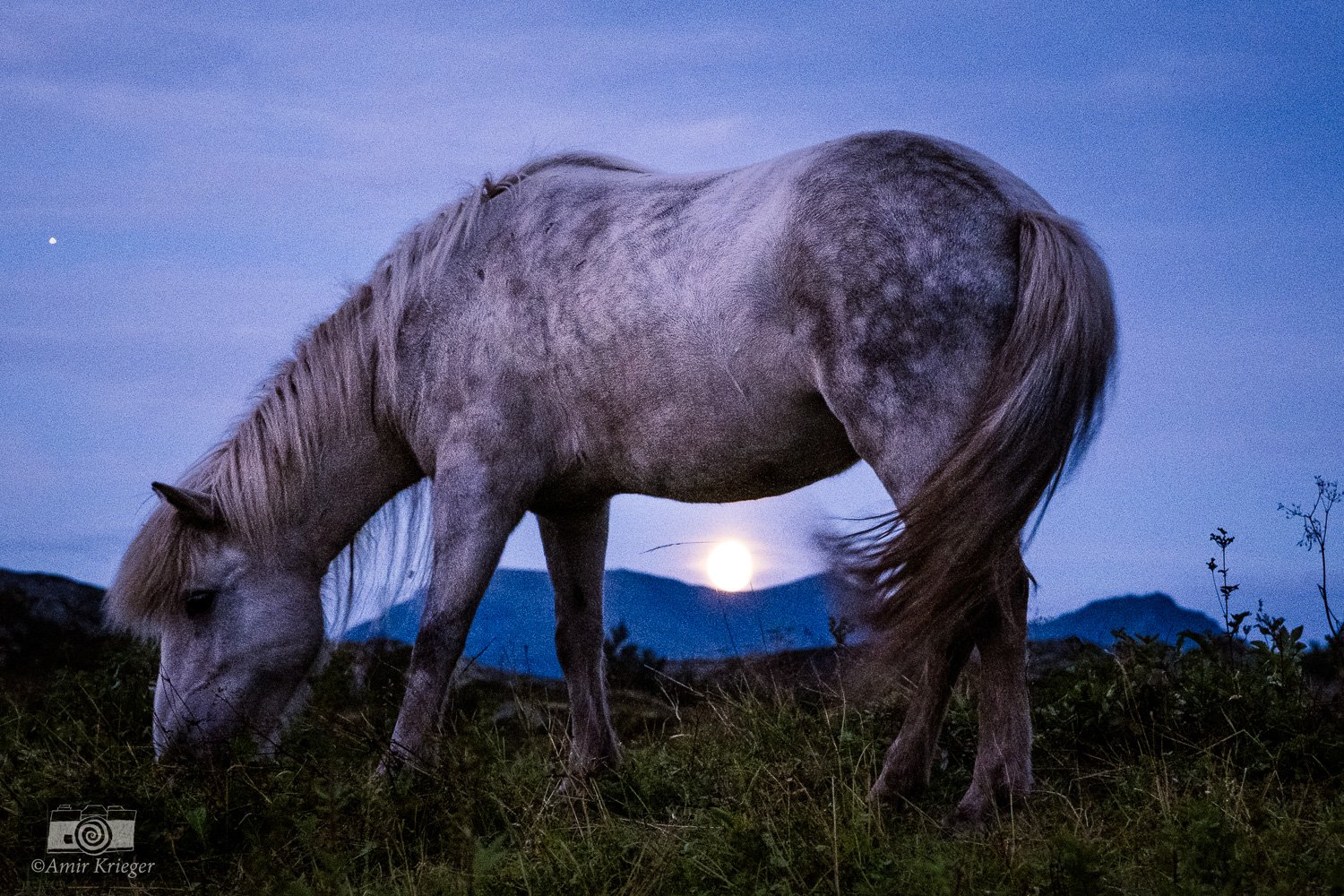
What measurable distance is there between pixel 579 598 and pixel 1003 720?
208 cm

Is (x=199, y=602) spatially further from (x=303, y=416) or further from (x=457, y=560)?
(x=457, y=560)

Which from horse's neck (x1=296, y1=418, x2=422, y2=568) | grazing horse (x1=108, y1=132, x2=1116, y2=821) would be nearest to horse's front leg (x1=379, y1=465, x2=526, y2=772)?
grazing horse (x1=108, y1=132, x2=1116, y2=821)

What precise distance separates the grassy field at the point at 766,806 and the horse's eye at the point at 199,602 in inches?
25.1

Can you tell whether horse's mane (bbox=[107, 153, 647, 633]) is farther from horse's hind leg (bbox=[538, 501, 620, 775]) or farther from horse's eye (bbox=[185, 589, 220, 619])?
horse's hind leg (bbox=[538, 501, 620, 775])

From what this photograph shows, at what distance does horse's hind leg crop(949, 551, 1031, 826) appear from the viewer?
11.1ft

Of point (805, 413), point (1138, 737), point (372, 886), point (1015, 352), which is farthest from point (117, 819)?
point (1138, 737)

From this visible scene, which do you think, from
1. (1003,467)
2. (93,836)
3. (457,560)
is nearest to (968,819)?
(1003,467)

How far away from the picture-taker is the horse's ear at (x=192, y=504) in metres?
4.52

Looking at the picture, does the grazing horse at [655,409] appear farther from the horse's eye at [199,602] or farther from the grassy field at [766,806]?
the grassy field at [766,806]

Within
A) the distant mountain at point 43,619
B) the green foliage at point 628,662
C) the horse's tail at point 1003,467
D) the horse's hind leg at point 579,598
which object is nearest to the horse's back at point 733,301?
the horse's tail at point 1003,467

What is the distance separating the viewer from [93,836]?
3453 millimetres

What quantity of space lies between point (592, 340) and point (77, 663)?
5510mm

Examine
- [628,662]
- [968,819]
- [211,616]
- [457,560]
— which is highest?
[457,560]

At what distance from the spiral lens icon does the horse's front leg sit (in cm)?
109
